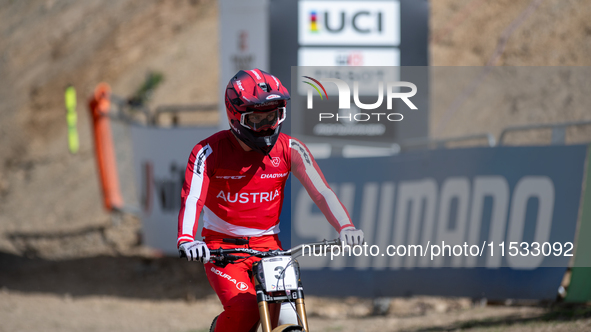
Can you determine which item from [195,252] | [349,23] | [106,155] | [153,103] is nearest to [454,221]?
[195,252]

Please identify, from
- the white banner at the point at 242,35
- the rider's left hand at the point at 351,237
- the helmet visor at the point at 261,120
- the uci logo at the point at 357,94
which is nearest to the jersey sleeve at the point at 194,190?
the helmet visor at the point at 261,120

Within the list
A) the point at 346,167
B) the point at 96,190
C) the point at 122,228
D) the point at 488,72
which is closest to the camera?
the point at 346,167

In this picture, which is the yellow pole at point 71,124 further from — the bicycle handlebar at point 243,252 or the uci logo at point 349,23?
the bicycle handlebar at point 243,252

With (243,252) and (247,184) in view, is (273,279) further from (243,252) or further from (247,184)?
(247,184)

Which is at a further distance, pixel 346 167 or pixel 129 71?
pixel 129 71

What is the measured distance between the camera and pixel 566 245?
635cm

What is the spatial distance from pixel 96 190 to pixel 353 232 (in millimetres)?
15876

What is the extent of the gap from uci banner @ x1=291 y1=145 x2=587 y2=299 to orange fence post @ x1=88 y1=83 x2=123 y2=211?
6835mm

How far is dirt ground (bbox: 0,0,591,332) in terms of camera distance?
887 cm

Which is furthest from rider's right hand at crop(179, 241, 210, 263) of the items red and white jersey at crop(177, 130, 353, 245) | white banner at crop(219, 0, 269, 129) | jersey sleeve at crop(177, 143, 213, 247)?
white banner at crop(219, 0, 269, 129)

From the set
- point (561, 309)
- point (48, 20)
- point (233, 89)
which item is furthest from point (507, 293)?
point (48, 20)

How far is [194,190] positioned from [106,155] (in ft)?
33.1

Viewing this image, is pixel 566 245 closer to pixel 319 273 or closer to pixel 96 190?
pixel 319 273

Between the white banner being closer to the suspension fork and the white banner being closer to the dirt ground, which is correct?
the dirt ground
